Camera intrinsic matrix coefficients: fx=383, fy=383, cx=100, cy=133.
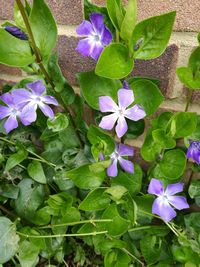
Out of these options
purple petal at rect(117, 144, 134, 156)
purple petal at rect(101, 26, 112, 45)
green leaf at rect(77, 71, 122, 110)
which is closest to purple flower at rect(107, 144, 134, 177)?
purple petal at rect(117, 144, 134, 156)

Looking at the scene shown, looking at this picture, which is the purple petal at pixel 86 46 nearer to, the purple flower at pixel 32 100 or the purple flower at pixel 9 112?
the purple flower at pixel 32 100

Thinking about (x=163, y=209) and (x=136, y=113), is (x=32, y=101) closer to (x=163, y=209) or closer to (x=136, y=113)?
(x=136, y=113)

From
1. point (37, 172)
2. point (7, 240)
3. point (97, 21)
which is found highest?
point (97, 21)

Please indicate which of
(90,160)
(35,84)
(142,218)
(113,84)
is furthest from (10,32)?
(142,218)

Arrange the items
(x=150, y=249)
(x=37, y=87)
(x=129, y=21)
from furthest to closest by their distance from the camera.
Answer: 1. (x=150, y=249)
2. (x=37, y=87)
3. (x=129, y=21)

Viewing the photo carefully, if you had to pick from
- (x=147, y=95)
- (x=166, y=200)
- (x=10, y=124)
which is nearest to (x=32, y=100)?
Result: (x=10, y=124)

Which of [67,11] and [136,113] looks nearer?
[136,113]

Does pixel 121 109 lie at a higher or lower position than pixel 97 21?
lower
